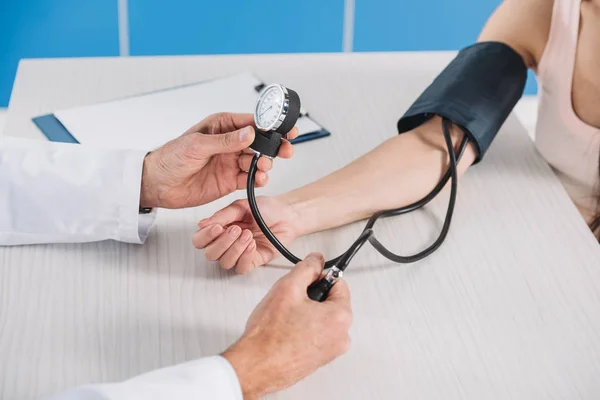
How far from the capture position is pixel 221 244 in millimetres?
1053

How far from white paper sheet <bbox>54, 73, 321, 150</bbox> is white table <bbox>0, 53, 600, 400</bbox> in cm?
10

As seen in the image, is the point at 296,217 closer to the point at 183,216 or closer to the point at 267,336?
the point at 183,216

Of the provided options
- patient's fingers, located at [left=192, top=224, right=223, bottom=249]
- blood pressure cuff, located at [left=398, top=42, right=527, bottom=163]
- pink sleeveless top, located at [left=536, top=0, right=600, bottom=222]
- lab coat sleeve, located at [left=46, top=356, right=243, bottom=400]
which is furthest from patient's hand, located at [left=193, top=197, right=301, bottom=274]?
pink sleeveless top, located at [left=536, top=0, right=600, bottom=222]

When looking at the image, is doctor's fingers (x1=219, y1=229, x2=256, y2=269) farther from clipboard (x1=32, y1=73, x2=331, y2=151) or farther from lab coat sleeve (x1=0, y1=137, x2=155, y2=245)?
clipboard (x1=32, y1=73, x2=331, y2=151)

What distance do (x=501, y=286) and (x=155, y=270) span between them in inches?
18.4

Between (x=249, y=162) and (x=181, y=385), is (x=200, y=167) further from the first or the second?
(x=181, y=385)

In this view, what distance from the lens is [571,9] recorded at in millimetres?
1354

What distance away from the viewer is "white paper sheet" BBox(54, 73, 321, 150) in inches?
53.4

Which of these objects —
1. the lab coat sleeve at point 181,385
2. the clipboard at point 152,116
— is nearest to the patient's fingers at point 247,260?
the lab coat sleeve at point 181,385

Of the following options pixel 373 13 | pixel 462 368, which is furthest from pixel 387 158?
pixel 373 13

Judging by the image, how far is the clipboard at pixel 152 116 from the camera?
53.4 inches

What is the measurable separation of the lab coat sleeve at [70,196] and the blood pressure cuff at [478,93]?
49 centimetres

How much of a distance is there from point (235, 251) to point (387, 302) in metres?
0.21

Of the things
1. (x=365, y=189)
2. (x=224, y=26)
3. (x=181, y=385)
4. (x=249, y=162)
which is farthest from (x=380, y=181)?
(x=224, y=26)
